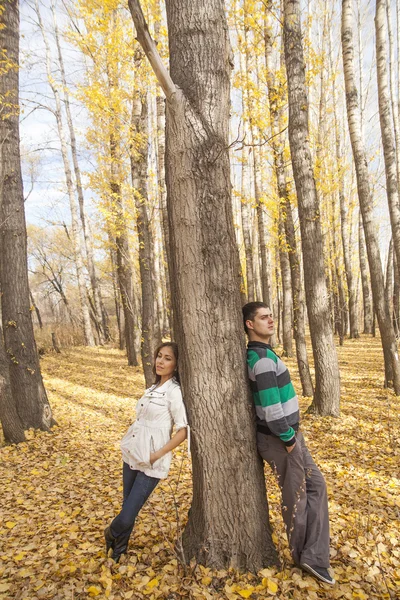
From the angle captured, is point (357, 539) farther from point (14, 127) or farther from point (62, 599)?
point (14, 127)

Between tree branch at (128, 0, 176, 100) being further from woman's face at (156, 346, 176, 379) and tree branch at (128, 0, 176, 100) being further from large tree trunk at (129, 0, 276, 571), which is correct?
woman's face at (156, 346, 176, 379)

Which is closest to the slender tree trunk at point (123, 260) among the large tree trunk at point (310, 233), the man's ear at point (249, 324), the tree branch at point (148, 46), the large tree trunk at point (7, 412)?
the large tree trunk at point (7, 412)

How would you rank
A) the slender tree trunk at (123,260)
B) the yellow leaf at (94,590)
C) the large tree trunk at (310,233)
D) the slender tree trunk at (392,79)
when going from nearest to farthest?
1. the yellow leaf at (94,590)
2. the large tree trunk at (310,233)
3. the slender tree trunk at (123,260)
4. the slender tree trunk at (392,79)

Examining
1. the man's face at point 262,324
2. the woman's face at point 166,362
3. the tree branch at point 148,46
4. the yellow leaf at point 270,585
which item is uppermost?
the tree branch at point 148,46

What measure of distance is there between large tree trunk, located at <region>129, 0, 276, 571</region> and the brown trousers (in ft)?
0.56

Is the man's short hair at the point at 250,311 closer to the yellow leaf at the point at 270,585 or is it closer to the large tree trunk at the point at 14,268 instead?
the yellow leaf at the point at 270,585

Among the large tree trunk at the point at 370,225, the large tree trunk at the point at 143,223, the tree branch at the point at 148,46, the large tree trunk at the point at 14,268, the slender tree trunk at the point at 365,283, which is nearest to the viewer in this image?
the tree branch at the point at 148,46

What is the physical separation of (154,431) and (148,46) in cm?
253

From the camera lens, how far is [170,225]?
2664 mm

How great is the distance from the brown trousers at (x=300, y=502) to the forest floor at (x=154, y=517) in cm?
16

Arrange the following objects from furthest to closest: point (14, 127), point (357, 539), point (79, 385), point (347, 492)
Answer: point (79, 385) → point (14, 127) → point (347, 492) → point (357, 539)

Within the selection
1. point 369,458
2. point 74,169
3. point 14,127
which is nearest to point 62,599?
point 369,458

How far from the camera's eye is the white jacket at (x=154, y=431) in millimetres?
2727

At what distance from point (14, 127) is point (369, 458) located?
297 inches
